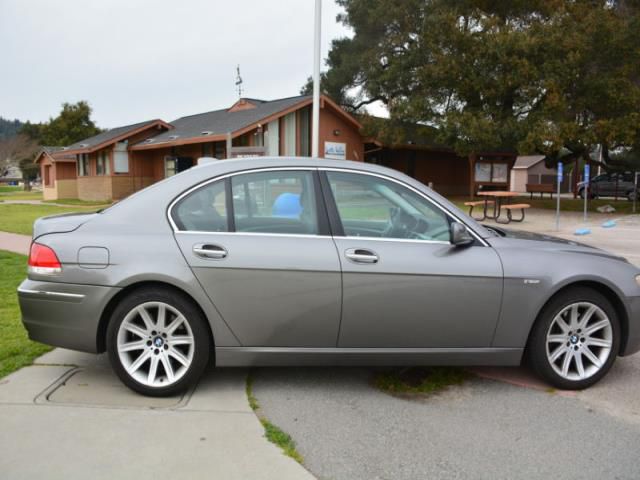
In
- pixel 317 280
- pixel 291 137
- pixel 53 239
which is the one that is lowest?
pixel 317 280

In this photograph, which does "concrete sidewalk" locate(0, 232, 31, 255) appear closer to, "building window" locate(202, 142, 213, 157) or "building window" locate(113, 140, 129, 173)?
"building window" locate(202, 142, 213, 157)

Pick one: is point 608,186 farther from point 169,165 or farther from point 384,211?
point 384,211

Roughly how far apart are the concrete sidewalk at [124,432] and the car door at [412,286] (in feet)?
3.07

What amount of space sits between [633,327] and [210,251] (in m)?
3.03

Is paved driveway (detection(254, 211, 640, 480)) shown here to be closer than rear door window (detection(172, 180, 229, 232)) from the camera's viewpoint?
Yes

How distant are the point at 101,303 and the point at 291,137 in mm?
22838

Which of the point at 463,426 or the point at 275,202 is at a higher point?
the point at 275,202

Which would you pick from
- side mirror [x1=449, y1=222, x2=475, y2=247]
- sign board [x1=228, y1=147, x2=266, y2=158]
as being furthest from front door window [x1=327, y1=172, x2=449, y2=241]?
sign board [x1=228, y1=147, x2=266, y2=158]

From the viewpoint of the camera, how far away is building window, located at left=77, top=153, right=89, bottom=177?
33250mm

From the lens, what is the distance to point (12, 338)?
5008 millimetres

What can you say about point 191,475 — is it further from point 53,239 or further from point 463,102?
point 463,102

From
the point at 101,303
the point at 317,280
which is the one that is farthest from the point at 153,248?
the point at 317,280

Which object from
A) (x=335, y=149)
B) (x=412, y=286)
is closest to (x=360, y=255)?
(x=412, y=286)

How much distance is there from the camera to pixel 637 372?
4.47 m
